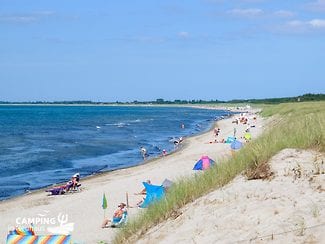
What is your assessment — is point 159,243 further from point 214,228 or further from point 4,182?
point 4,182

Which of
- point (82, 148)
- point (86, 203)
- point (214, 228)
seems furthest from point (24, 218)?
point (82, 148)

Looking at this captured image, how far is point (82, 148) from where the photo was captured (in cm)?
4569

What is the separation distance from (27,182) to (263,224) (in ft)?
74.1

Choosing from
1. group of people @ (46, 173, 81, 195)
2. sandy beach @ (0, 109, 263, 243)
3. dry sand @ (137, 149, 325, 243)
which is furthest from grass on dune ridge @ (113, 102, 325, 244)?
group of people @ (46, 173, 81, 195)

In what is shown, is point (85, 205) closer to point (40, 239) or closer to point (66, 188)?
point (66, 188)

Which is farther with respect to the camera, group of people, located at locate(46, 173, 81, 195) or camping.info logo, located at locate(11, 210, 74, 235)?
group of people, located at locate(46, 173, 81, 195)

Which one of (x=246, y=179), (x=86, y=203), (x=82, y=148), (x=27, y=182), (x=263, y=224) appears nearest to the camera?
(x=263, y=224)

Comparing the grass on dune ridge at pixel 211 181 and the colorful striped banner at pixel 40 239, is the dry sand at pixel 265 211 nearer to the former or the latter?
the grass on dune ridge at pixel 211 181

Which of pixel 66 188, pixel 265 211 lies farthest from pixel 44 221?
pixel 265 211

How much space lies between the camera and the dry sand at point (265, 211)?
215 inches

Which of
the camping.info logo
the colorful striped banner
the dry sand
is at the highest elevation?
the dry sand

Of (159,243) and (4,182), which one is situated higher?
(159,243)

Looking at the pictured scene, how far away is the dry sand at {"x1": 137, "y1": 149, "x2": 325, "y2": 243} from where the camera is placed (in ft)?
17.9

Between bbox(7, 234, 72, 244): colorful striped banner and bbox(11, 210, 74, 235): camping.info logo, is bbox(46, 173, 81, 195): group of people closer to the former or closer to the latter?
bbox(11, 210, 74, 235): camping.info logo
